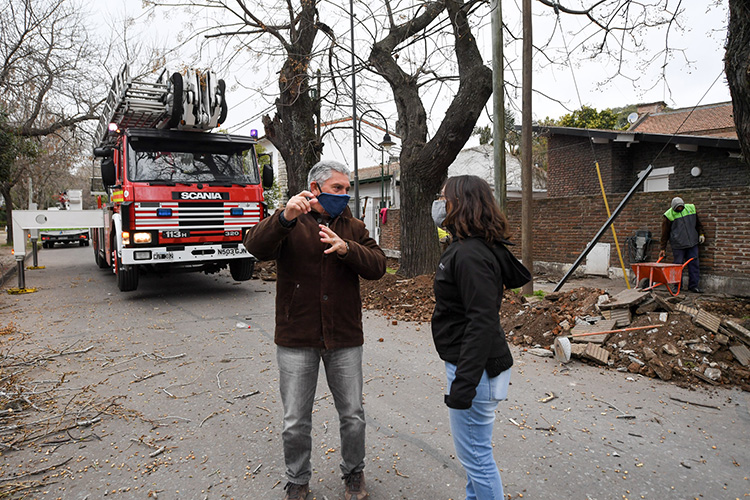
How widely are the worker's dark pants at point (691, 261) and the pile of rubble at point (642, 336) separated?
3.99 m

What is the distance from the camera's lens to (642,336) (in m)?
5.48

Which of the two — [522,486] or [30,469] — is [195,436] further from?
[522,486]

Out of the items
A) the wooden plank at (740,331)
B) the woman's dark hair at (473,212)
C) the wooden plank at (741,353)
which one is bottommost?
the wooden plank at (741,353)

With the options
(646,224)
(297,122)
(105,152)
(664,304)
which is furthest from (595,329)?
(297,122)

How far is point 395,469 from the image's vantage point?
3191 millimetres

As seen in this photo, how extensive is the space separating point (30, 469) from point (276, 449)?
1588mm

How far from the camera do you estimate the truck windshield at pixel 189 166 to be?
27.9 ft

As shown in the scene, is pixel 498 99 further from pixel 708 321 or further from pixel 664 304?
pixel 708 321

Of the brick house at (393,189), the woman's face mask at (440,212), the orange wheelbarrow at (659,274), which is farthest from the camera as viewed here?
the brick house at (393,189)

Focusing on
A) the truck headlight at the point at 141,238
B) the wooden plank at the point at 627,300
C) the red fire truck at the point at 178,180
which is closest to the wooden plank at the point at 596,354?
the wooden plank at the point at 627,300

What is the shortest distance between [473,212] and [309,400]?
1.42 meters

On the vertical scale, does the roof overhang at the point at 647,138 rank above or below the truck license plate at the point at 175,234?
above

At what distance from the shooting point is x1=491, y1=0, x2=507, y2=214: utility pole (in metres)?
8.76

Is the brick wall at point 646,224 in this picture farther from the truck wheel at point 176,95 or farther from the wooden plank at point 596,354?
the truck wheel at point 176,95
